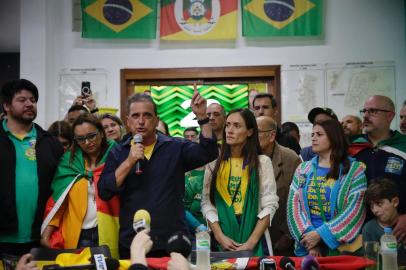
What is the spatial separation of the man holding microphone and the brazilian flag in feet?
12.5

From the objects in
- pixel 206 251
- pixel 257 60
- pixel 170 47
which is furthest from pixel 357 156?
pixel 170 47

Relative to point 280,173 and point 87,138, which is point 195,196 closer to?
point 280,173

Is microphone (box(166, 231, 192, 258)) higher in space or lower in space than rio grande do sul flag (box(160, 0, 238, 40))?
lower

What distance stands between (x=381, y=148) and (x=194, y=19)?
3.80 m

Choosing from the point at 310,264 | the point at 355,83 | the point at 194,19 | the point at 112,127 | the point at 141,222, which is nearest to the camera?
the point at 141,222

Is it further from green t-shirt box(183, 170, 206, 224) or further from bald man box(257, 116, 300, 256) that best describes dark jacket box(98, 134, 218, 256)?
bald man box(257, 116, 300, 256)

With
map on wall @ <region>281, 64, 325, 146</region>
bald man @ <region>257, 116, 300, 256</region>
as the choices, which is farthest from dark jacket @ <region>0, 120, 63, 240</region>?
map on wall @ <region>281, 64, 325, 146</region>

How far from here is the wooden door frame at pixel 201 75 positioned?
650 cm

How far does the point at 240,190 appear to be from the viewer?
3.12 m

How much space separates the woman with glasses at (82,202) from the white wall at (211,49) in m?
3.45

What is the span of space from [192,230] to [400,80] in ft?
13.9

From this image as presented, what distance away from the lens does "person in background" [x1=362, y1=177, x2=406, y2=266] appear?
2.95 metres

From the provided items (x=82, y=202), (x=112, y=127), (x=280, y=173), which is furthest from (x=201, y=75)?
(x=82, y=202)

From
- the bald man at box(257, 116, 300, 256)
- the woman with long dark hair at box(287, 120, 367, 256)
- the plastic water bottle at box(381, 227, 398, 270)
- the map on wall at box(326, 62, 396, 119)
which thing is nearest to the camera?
the plastic water bottle at box(381, 227, 398, 270)
